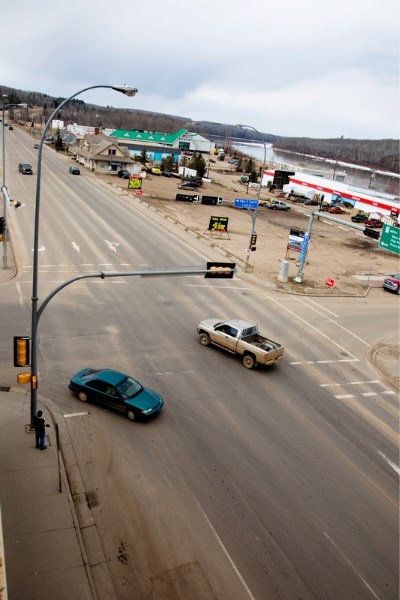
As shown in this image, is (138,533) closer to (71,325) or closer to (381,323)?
(71,325)

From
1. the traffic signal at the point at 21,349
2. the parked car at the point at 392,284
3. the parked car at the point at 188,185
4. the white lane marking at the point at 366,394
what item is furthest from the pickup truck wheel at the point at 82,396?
the parked car at the point at 188,185

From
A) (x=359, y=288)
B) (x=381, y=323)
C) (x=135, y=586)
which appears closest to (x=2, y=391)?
(x=135, y=586)

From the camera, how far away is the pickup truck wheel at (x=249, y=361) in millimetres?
19578

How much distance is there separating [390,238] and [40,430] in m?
26.8

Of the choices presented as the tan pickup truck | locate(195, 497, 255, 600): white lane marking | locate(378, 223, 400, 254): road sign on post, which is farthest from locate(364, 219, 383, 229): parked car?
locate(195, 497, 255, 600): white lane marking

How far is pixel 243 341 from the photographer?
19.9m

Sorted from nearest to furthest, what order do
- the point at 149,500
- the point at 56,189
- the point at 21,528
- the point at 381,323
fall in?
the point at 21,528 → the point at 149,500 → the point at 381,323 → the point at 56,189

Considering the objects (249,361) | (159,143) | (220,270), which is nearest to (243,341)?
(249,361)

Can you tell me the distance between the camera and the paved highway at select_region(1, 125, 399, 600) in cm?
1040

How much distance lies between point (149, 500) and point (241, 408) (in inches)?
221

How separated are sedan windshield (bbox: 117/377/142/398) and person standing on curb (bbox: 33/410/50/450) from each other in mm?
2911

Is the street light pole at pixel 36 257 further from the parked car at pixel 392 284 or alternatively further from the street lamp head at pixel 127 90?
the parked car at pixel 392 284

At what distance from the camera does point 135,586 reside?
953cm

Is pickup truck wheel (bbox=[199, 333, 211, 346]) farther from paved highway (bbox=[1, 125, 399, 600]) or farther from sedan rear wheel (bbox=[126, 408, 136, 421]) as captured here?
sedan rear wheel (bbox=[126, 408, 136, 421])
